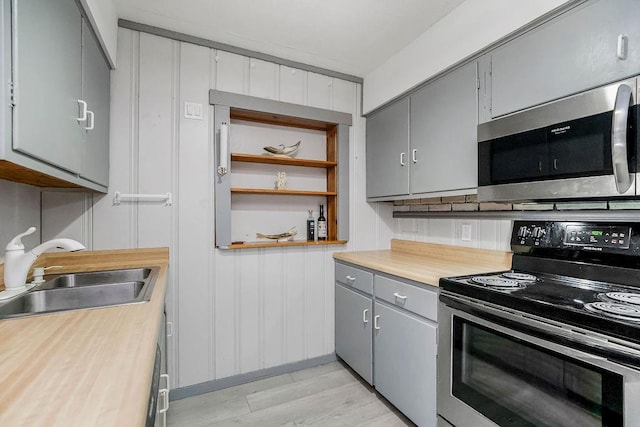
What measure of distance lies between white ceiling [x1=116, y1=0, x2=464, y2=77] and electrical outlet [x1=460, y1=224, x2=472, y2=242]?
4.36ft

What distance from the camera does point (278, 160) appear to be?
2.33m

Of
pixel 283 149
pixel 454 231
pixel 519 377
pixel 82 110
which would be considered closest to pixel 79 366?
pixel 82 110

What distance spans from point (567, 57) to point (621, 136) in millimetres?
431

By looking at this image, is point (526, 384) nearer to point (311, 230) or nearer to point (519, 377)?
point (519, 377)

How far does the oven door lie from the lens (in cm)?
90

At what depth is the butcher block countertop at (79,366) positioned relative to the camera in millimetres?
515

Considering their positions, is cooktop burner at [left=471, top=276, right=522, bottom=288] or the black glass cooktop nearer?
the black glass cooktop

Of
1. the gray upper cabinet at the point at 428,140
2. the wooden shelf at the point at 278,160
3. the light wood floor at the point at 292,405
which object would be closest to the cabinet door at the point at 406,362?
the light wood floor at the point at 292,405

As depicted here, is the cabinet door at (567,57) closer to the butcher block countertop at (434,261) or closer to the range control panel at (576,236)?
the range control panel at (576,236)

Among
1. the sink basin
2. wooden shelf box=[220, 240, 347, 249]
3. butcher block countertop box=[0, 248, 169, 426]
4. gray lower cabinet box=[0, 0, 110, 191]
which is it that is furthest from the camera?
wooden shelf box=[220, 240, 347, 249]

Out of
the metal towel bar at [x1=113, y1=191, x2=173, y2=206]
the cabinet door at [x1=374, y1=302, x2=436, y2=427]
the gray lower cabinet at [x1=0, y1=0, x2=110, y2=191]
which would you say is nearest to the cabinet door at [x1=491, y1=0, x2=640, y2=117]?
the cabinet door at [x1=374, y1=302, x2=436, y2=427]

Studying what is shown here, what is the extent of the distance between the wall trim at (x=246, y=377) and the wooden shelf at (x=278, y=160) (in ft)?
5.21

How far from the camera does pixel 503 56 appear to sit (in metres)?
1.51

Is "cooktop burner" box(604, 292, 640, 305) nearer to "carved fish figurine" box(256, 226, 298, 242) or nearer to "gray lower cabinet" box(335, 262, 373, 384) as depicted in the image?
"gray lower cabinet" box(335, 262, 373, 384)
